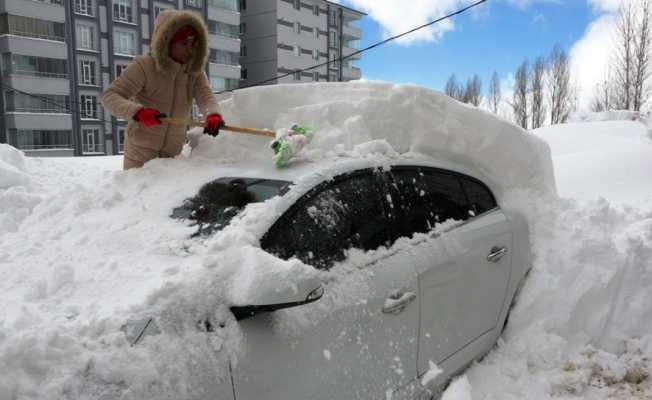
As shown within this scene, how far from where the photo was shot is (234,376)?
67.8 inches

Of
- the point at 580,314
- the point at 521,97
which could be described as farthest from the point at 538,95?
the point at 580,314

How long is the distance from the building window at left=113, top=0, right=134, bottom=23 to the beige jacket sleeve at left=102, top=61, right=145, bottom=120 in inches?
1535

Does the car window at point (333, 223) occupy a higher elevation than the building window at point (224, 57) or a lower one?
lower

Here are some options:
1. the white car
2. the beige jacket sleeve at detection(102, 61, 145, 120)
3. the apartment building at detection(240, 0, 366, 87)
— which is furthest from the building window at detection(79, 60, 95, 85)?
the white car

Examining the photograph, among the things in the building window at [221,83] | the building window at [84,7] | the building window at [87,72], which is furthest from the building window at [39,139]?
the building window at [221,83]

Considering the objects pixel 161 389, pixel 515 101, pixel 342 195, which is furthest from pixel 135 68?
pixel 515 101

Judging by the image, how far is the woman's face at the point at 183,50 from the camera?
3867 mm

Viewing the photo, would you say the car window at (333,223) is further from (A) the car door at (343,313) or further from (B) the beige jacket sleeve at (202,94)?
(B) the beige jacket sleeve at (202,94)

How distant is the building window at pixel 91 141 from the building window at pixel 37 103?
1.92m

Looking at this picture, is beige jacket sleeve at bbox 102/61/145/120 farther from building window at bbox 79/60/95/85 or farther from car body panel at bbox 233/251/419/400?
building window at bbox 79/60/95/85

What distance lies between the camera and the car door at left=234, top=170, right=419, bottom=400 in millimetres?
1851

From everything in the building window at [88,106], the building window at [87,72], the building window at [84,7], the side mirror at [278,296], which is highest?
the building window at [84,7]

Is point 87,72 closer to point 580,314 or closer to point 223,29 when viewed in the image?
point 223,29

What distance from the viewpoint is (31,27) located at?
34.3m
